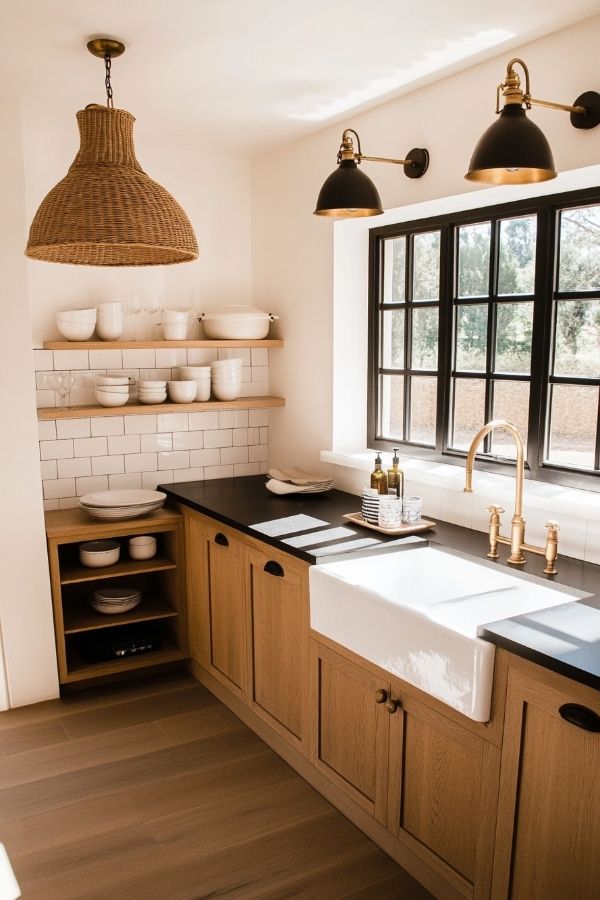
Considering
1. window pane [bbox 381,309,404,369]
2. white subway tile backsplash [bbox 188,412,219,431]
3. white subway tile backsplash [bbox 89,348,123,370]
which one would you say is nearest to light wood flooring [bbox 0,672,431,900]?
white subway tile backsplash [bbox 188,412,219,431]

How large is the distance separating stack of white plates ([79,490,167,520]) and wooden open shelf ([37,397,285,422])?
1.36 ft

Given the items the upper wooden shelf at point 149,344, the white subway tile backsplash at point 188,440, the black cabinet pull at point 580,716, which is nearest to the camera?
the black cabinet pull at point 580,716

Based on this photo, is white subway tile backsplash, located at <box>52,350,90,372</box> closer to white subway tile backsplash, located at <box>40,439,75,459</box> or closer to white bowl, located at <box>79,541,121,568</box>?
white subway tile backsplash, located at <box>40,439,75,459</box>

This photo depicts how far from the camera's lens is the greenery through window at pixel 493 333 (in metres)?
2.90

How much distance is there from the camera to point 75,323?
3.80 meters

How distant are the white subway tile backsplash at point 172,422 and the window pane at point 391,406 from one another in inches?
43.8

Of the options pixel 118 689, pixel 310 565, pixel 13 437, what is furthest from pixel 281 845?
pixel 13 437

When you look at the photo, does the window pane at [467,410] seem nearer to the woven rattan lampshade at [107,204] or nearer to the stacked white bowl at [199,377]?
the stacked white bowl at [199,377]

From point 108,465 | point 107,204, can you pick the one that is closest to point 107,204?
point 107,204

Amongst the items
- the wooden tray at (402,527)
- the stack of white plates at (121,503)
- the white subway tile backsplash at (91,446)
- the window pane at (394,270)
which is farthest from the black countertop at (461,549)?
the window pane at (394,270)

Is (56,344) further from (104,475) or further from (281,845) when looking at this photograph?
(281,845)

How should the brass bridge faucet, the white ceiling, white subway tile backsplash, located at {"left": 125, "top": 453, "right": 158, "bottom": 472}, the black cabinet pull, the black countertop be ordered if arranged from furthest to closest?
white subway tile backsplash, located at {"left": 125, "top": 453, "right": 158, "bottom": 472} → the brass bridge faucet → the white ceiling → the black countertop → the black cabinet pull

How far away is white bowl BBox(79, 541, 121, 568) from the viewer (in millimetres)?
3811

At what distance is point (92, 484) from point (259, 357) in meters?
1.20
